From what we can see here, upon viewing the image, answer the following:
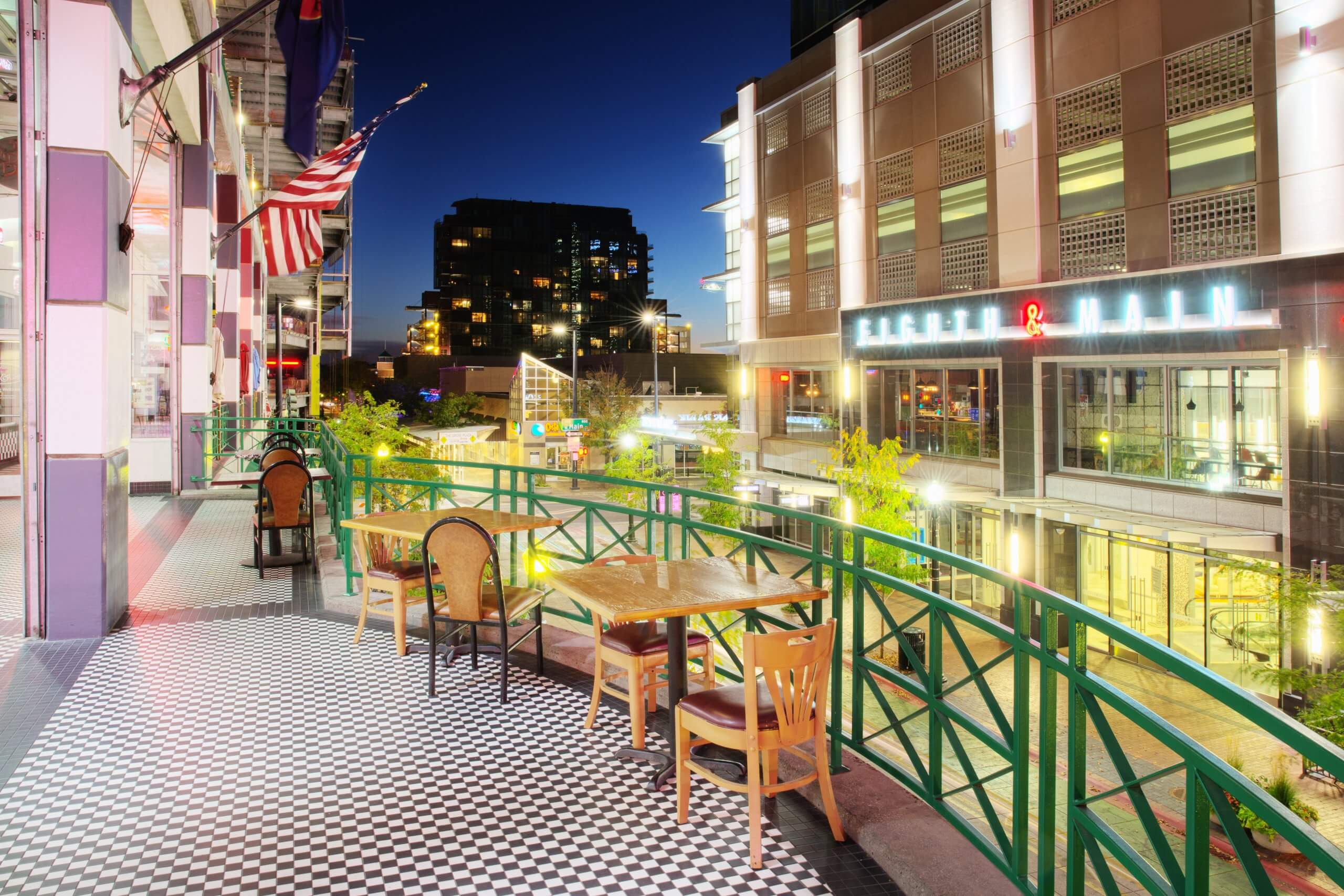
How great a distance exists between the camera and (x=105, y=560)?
22.5ft

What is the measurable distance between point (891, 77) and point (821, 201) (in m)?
4.69

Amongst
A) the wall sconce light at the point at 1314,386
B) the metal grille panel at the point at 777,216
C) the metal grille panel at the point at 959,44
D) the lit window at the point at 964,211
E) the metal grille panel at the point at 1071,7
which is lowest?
the wall sconce light at the point at 1314,386

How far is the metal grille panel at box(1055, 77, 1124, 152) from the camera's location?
19.8m

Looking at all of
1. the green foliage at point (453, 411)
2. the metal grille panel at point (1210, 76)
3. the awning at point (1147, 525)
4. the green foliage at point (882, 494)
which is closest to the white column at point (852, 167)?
the green foliage at point (882, 494)

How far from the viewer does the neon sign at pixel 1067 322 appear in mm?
17172

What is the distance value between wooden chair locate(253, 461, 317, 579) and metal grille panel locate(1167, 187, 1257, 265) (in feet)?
56.4

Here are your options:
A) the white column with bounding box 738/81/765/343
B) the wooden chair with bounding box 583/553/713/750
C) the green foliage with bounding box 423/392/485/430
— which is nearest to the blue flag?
the wooden chair with bounding box 583/553/713/750

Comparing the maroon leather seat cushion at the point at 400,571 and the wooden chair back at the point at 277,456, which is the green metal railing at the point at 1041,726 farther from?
the wooden chair back at the point at 277,456

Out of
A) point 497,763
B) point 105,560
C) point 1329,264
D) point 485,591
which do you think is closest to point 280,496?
point 105,560

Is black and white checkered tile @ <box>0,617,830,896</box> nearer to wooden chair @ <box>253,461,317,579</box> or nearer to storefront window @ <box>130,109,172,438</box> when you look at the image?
wooden chair @ <box>253,461,317,579</box>

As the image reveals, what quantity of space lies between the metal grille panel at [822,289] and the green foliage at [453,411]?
3633 cm

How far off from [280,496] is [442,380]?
79101mm

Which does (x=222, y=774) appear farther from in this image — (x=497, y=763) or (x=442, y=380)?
(x=442, y=380)

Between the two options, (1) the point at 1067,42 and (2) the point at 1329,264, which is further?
(1) the point at 1067,42
